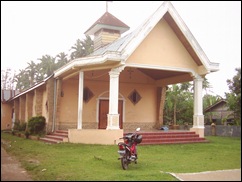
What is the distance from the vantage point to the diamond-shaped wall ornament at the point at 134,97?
19.3m

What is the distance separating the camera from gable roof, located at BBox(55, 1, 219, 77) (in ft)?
44.6

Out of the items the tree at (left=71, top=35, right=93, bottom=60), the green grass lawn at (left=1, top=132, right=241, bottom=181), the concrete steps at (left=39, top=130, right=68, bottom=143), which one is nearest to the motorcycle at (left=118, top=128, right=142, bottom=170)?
the green grass lawn at (left=1, top=132, right=241, bottom=181)

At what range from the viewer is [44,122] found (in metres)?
18.5

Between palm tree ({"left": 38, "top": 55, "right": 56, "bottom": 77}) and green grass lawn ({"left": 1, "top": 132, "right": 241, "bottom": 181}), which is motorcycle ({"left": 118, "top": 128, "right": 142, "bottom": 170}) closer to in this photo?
green grass lawn ({"left": 1, "top": 132, "right": 241, "bottom": 181})

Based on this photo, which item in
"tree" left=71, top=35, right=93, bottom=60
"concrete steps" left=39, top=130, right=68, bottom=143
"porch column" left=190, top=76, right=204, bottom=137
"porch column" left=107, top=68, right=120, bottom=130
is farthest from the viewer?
"tree" left=71, top=35, right=93, bottom=60

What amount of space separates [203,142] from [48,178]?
996 cm

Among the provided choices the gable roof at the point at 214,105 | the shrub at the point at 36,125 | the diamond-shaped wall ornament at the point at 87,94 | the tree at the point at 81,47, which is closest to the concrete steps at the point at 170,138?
the diamond-shaped wall ornament at the point at 87,94

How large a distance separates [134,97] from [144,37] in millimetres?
5974

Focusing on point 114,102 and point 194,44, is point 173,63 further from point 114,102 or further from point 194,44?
point 114,102

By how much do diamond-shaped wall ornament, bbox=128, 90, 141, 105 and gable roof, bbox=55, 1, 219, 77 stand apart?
15.7ft

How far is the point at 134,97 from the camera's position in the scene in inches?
762

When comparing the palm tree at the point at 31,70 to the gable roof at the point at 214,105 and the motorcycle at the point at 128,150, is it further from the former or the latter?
the motorcycle at the point at 128,150

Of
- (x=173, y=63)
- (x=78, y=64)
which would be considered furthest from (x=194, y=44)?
(x=78, y=64)

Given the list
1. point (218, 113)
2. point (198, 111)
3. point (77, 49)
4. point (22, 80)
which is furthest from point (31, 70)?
point (198, 111)
